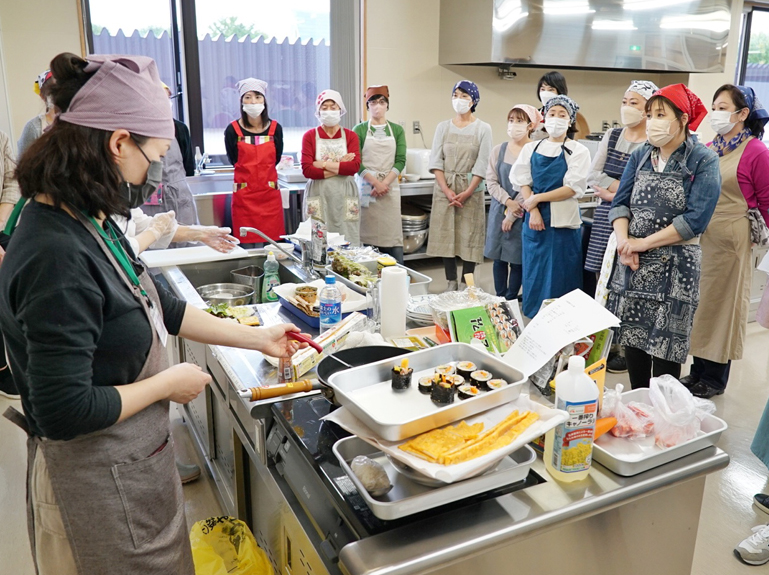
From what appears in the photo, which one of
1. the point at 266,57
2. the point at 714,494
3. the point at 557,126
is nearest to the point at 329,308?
the point at 714,494

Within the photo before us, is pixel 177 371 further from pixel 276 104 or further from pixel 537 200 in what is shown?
pixel 276 104

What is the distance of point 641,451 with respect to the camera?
1.25m

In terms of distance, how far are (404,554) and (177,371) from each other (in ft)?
1.80

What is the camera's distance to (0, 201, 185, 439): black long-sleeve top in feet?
3.24

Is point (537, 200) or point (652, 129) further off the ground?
point (652, 129)

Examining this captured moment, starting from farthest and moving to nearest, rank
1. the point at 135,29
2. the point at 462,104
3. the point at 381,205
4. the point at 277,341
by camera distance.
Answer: the point at 135,29 < the point at 381,205 < the point at 462,104 < the point at 277,341

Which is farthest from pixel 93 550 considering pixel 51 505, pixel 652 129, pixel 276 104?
pixel 276 104

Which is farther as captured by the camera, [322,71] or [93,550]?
[322,71]

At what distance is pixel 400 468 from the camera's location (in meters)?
1.10

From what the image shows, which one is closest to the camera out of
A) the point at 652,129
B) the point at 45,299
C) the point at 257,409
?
the point at 45,299

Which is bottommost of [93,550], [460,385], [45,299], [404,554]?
[93,550]

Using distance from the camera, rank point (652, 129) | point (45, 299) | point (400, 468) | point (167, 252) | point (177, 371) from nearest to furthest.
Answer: point (45, 299), point (400, 468), point (177, 371), point (652, 129), point (167, 252)

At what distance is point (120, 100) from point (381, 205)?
3.44 m

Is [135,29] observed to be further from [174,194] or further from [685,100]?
[685,100]
